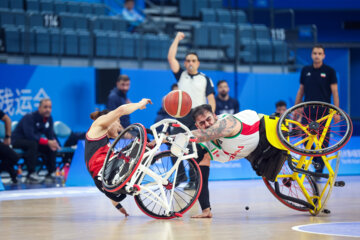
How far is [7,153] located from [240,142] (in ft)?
20.2

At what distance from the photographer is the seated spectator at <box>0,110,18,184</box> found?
1159 cm

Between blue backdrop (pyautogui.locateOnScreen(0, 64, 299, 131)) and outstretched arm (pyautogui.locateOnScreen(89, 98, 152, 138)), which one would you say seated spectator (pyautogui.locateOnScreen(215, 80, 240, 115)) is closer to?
blue backdrop (pyautogui.locateOnScreen(0, 64, 299, 131))

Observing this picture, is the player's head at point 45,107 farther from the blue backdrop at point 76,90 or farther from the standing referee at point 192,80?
the standing referee at point 192,80

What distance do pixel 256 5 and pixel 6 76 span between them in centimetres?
1522

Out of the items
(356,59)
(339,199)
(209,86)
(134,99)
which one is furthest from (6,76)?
(356,59)

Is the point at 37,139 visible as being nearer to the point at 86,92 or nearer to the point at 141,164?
the point at 86,92

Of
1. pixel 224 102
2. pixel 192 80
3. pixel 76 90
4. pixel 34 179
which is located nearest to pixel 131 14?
pixel 76 90

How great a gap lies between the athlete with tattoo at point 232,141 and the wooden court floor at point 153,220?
1.74 ft

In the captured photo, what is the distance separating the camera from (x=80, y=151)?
1146 centimetres

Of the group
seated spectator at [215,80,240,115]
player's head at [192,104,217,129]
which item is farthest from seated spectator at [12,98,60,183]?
player's head at [192,104,217,129]

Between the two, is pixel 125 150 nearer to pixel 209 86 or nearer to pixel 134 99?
pixel 209 86

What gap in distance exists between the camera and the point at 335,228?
5.91m

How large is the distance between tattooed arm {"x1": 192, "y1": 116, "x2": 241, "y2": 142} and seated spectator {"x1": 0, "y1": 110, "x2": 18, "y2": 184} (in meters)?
6.08

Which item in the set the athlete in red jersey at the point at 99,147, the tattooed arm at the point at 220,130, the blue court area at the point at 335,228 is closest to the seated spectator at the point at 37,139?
the athlete in red jersey at the point at 99,147
